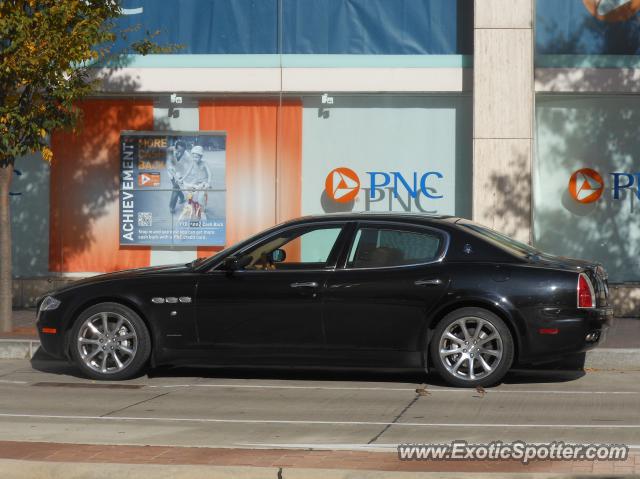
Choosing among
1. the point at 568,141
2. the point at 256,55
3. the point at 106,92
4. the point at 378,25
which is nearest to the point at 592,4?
the point at 568,141

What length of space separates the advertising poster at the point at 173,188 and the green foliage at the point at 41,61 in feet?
10.9

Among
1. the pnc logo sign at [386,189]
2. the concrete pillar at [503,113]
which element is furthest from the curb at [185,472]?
the pnc logo sign at [386,189]

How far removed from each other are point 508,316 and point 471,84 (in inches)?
266

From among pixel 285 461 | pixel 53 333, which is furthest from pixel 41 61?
pixel 285 461

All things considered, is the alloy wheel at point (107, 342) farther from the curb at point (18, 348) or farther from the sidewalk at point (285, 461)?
the sidewalk at point (285, 461)

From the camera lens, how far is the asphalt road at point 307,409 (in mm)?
8469

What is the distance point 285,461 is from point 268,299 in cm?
382

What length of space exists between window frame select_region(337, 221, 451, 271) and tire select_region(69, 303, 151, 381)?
6.46ft

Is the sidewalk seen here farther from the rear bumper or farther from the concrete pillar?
the concrete pillar

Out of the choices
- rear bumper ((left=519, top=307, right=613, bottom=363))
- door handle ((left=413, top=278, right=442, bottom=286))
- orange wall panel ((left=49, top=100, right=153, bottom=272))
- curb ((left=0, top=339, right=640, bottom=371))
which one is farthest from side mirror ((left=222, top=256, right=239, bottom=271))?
orange wall panel ((left=49, top=100, right=153, bottom=272))

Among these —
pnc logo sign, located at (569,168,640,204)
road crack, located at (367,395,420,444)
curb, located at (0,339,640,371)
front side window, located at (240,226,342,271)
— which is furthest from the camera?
pnc logo sign, located at (569,168,640,204)

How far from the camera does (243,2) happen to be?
56.5 ft

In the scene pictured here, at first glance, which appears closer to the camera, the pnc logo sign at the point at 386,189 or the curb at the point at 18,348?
the curb at the point at 18,348

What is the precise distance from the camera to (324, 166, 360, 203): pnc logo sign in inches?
678
